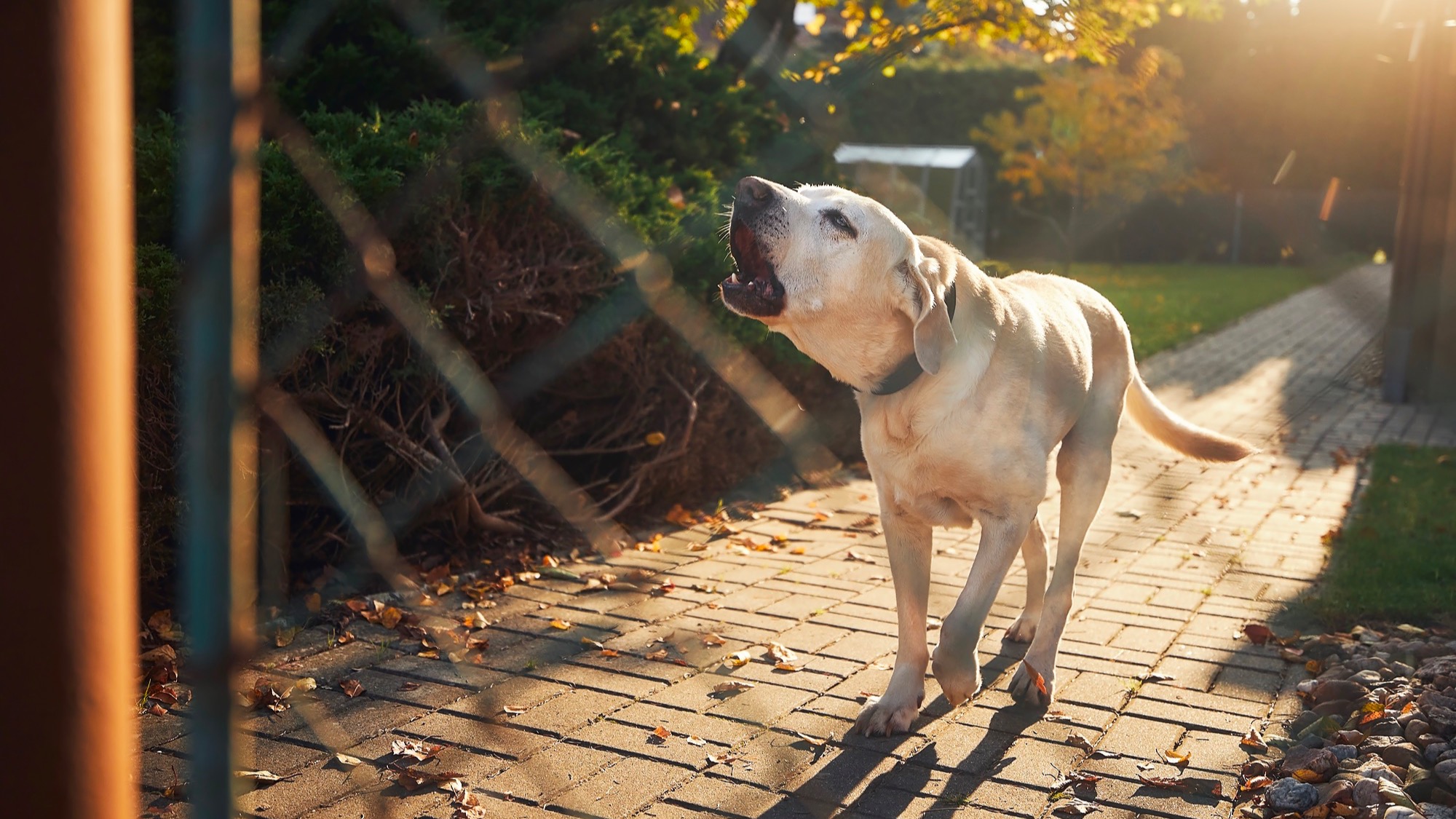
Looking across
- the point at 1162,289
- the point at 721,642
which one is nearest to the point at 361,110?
the point at 721,642

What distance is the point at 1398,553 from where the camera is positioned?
573cm

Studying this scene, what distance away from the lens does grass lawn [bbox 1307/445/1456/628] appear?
490 centimetres

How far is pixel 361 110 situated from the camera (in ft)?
22.8

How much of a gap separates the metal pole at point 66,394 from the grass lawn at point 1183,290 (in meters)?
13.1

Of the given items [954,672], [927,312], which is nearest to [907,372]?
[927,312]

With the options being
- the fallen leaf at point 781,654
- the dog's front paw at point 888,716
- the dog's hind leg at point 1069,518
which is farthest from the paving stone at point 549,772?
the dog's hind leg at point 1069,518

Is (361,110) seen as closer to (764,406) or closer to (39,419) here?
(764,406)

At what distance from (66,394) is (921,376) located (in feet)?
10.0

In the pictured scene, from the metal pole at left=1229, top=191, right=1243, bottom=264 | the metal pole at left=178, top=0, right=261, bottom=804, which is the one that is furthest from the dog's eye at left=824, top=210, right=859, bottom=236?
the metal pole at left=1229, top=191, right=1243, bottom=264

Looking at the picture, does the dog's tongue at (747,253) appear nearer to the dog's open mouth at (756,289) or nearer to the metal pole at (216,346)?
the dog's open mouth at (756,289)

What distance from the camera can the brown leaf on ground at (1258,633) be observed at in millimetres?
4602

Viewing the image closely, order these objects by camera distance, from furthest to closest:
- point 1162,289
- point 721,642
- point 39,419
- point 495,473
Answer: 1. point 1162,289
2. point 495,473
3. point 721,642
4. point 39,419

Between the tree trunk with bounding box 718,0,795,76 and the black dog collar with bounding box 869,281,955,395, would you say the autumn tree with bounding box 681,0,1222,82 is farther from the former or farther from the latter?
the black dog collar with bounding box 869,281,955,395

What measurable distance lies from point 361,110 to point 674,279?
219cm
